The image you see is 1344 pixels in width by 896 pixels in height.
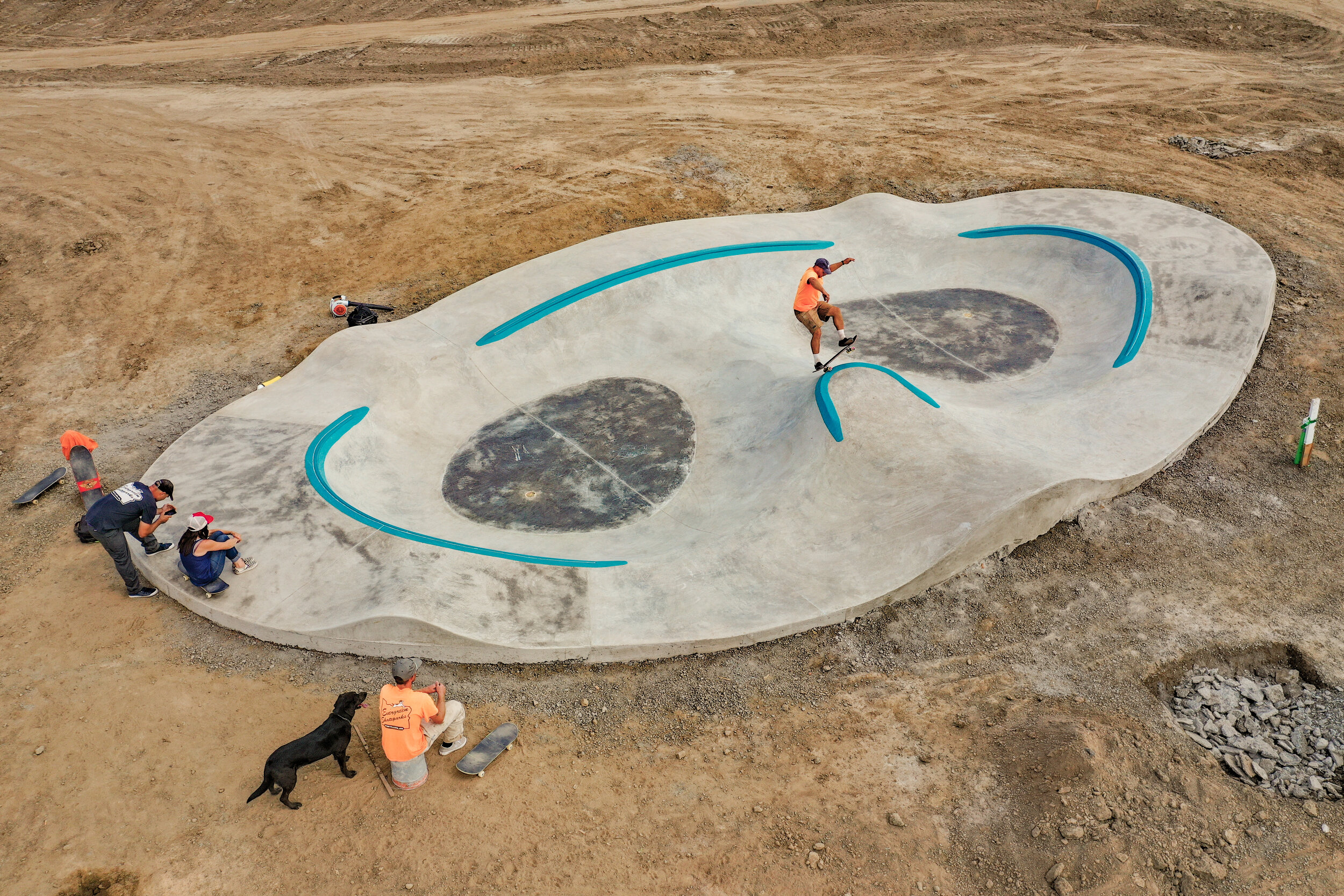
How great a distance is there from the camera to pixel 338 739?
6.66 metres

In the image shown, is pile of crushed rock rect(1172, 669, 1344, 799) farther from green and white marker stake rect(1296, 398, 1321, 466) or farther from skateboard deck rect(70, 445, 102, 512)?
skateboard deck rect(70, 445, 102, 512)

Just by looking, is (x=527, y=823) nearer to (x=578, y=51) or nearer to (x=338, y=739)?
(x=338, y=739)

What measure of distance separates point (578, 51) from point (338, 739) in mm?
25584

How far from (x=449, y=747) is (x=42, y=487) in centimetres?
804

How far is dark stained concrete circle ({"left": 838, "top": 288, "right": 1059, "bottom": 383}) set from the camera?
1204 cm

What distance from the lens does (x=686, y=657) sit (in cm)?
798

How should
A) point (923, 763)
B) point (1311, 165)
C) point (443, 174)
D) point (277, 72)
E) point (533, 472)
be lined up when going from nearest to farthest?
1. point (923, 763)
2. point (533, 472)
3. point (1311, 165)
4. point (443, 174)
5. point (277, 72)

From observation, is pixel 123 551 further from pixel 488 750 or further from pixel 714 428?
pixel 714 428

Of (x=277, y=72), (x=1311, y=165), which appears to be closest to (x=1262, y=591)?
(x=1311, y=165)

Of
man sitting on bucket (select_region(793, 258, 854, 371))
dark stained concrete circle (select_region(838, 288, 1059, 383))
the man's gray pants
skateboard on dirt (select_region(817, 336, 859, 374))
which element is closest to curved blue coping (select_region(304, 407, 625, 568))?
the man's gray pants

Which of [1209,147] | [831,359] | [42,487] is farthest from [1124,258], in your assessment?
[42,487]

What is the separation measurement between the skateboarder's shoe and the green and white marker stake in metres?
9.75

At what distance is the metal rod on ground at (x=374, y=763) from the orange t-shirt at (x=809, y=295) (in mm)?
7575

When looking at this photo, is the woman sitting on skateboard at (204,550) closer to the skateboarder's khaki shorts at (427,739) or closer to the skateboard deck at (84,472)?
the skateboard deck at (84,472)
